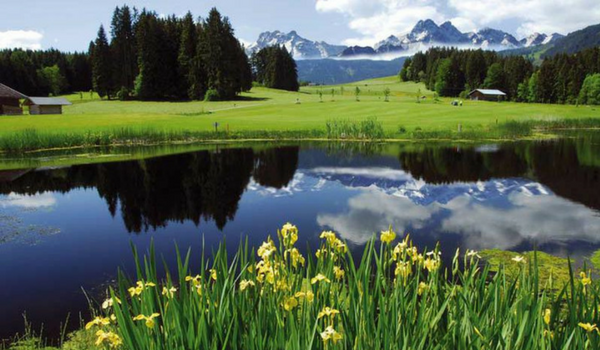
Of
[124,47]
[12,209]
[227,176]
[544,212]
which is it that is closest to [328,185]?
[227,176]

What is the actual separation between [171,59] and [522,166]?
236ft

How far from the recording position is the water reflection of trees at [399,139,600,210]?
21016 millimetres

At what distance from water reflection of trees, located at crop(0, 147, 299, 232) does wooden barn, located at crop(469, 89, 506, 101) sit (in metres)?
97.3

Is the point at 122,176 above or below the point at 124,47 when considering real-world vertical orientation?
below

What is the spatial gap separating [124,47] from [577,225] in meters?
90.0

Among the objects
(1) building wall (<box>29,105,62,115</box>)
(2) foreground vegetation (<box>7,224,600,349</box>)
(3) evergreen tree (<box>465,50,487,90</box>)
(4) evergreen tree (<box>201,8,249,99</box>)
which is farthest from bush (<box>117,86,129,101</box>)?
(3) evergreen tree (<box>465,50,487,90</box>)

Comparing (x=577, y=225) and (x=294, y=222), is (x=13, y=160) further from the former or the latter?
(x=577, y=225)

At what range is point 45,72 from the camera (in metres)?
104

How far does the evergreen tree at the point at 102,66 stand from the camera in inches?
3248

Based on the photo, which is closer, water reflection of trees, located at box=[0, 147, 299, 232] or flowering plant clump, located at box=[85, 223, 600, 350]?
flowering plant clump, located at box=[85, 223, 600, 350]

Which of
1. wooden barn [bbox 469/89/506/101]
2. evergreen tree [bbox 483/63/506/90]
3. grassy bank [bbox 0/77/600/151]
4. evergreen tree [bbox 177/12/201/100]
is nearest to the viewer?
grassy bank [bbox 0/77/600/151]

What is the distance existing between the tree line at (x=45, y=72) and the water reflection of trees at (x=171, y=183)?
8677 cm

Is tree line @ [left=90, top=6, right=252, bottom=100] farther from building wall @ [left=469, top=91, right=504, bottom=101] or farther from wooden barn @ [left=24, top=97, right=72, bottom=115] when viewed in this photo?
building wall @ [left=469, top=91, right=504, bottom=101]

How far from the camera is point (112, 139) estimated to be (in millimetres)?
35531
